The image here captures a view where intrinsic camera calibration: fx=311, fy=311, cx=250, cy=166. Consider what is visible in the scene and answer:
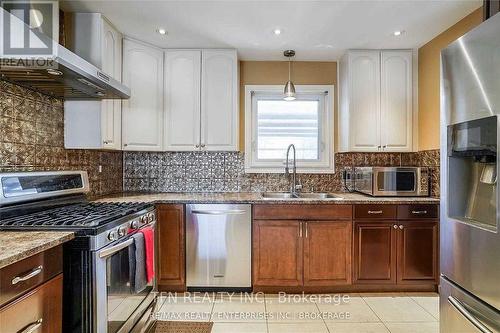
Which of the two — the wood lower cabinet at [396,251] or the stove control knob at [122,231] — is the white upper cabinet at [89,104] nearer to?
the stove control knob at [122,231]

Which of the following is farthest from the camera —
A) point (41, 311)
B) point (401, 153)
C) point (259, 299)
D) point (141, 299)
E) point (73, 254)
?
point (401, 153)

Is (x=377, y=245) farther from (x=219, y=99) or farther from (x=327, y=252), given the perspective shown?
(x=219, y=99)

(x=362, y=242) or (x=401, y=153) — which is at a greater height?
(x=401, y=153)

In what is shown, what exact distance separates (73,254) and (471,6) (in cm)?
318

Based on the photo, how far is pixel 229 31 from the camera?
9.28 ft

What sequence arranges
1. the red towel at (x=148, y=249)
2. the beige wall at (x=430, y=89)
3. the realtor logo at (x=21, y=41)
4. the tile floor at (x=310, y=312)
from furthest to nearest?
the beige wall at (x=430, y=89) → the tile floor at (x=310, y=312) → the red towel at (x=148, y=249) → the realtor logo at (x=21, y=41)

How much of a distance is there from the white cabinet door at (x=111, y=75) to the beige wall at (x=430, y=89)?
2988 mm

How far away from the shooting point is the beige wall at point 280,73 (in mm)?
3572

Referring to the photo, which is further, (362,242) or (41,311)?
(362,242)

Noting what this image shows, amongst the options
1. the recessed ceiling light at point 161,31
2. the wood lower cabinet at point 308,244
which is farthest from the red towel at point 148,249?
the recessed ceiling light at point 161,31

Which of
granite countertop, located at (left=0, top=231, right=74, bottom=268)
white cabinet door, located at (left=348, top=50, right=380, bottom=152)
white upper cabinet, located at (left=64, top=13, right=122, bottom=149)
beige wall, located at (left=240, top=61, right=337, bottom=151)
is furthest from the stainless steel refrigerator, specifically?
white upper cabinet, located at (left=64, top=13, right=122, bottom=149)

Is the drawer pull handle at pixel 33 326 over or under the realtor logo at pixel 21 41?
under

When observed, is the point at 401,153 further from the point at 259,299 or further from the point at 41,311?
the point at 41,311

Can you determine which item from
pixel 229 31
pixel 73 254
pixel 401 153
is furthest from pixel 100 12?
pixel 401 153
